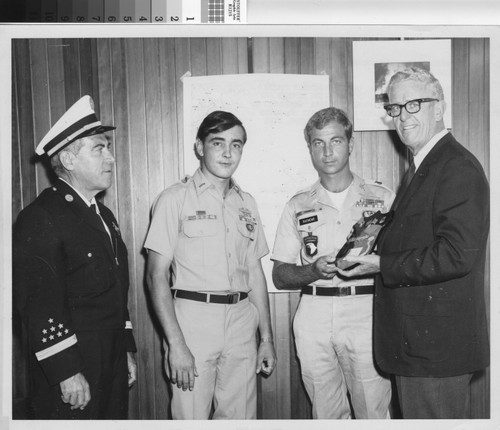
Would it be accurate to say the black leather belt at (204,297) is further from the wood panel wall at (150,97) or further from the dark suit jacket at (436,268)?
the dark suit jacket at (436,268)

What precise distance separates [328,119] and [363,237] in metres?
0.27

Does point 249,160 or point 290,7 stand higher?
point 290,7

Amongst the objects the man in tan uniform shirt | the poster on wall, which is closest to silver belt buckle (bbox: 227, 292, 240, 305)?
the man in tan uniform shirt

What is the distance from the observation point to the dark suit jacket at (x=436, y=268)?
1003 mm

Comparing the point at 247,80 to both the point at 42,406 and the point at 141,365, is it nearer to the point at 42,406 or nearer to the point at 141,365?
the point at 141,365

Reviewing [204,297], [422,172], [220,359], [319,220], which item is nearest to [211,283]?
[204,297]

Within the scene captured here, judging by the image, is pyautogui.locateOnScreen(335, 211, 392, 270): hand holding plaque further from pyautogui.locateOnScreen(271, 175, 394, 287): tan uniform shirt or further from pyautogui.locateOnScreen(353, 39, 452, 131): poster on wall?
pyautogui.locateOnScreen(353, 39, 452, 131): poster on wall

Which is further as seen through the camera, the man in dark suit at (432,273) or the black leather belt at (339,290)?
the black leather belt at (339,290)

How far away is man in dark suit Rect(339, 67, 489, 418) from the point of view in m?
1.01

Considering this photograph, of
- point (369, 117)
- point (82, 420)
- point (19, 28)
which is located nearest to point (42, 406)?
point (82, 420)

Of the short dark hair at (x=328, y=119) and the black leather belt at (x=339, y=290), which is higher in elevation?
the short dark hair at (x=328, y=119)

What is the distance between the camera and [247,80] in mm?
1124

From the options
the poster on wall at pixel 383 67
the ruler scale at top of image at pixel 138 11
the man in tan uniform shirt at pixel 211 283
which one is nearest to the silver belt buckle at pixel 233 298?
the man in tan uniform shirt at pixel 211 283

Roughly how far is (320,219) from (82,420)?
2.23 ft
